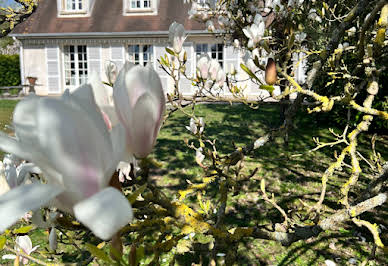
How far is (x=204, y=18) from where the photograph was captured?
3.55 metres

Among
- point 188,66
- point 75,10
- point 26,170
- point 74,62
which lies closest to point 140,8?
point 75,10

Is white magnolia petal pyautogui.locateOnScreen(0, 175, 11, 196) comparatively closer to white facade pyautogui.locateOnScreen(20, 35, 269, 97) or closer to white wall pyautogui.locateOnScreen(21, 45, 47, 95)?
white facade pyautogui.locateOnScreen(20, 35, 269, 97)

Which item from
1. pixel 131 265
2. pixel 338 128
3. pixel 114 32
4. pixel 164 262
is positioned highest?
pixel 114 32

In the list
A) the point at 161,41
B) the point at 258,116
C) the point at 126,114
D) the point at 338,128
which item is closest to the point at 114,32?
the point at 161,41

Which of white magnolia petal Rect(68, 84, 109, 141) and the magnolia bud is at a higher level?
the magnolia bud

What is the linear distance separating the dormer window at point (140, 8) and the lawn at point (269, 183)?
7.02 metres

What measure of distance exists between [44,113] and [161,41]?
13.8m

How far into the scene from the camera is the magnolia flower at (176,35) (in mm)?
1373

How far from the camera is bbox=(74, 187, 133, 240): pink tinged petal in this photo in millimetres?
352

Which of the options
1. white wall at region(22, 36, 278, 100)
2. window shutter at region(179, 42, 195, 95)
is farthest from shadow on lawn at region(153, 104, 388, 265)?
white wall at region(22, 36, 278, 100)

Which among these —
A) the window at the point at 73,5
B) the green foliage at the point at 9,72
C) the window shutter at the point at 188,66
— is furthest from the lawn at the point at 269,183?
the green foliage at the point at 9,72

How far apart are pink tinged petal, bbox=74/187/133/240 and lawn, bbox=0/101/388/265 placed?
83 cm

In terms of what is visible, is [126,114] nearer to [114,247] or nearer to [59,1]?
[114,247]

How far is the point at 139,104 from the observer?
0.47m
